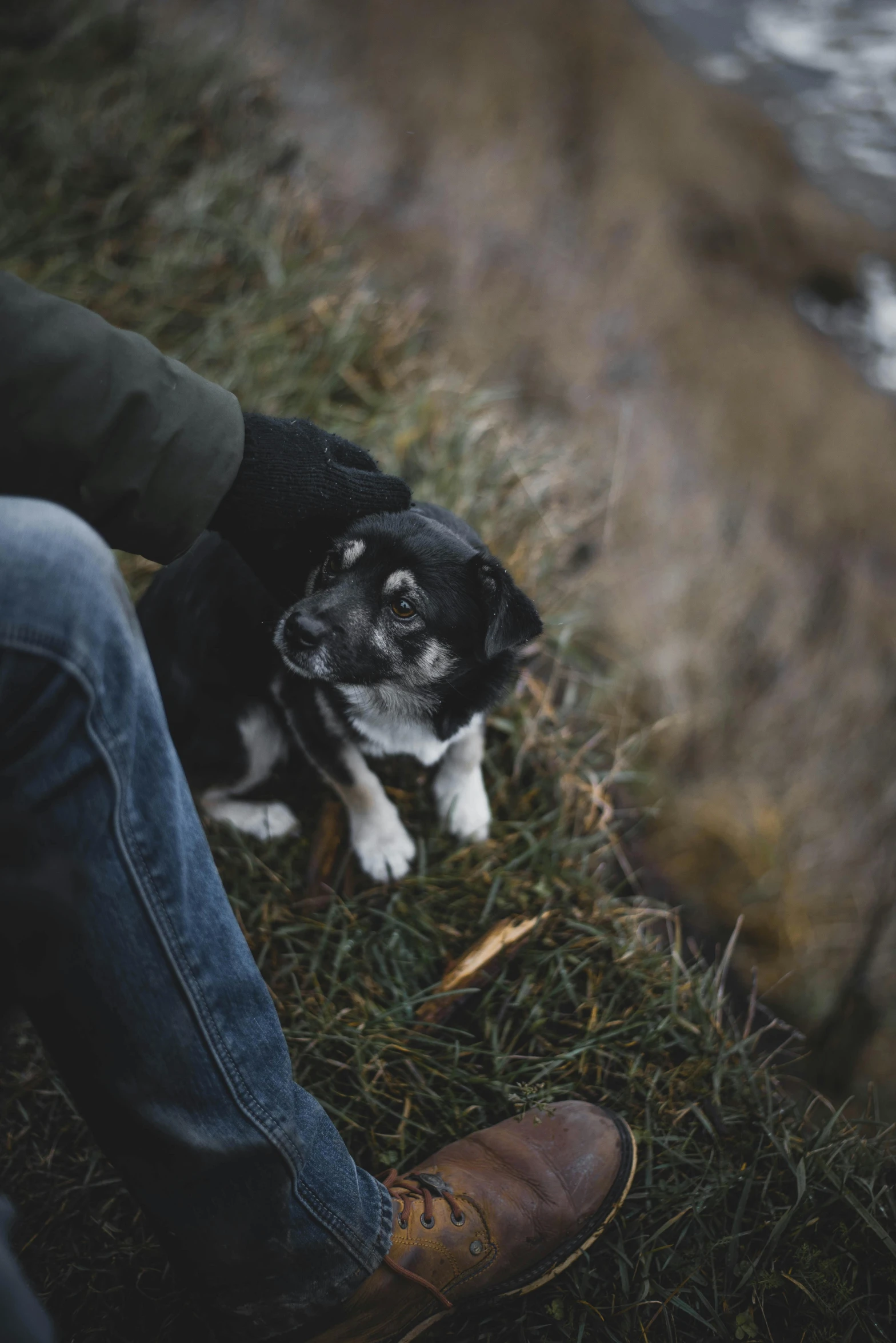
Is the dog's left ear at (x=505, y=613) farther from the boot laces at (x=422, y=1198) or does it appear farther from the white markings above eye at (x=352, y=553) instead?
the boot laces at (x=422, y=1198)

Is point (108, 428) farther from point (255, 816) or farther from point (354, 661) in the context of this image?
point (255, 816)

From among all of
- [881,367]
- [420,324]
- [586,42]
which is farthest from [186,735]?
[586,42]

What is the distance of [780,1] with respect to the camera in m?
7.70

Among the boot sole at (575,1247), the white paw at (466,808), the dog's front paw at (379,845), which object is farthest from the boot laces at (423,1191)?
the white paw at (466,808)

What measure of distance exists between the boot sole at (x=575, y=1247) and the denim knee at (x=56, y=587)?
1527mm

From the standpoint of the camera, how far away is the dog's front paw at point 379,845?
2305 mm

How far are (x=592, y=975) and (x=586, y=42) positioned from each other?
8.53m

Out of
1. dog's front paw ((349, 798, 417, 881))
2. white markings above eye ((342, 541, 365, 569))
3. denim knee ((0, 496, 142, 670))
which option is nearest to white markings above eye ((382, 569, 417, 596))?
white markings above eye ((342, 541, 365, 569))

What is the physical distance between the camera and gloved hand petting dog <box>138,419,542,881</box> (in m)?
2.09

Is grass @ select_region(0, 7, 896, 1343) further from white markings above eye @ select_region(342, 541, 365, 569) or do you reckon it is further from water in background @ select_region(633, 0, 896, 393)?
water in background @ select_region(633, 0, 896, 393)

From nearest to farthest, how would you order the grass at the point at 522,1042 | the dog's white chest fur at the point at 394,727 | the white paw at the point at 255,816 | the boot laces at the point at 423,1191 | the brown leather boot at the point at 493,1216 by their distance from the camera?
the brown leather boot at the point at 493,1216 → the boot laces at the point at 423,1191 → the grass at the point at 522,1042 → the dog's white chest fur at the point at 394,727 → the white paw at the point at 255,816

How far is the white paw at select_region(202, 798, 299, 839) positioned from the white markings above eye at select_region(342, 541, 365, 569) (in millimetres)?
842

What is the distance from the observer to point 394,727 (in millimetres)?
2299

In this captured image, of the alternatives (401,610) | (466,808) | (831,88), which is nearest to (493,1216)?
(466,808)
